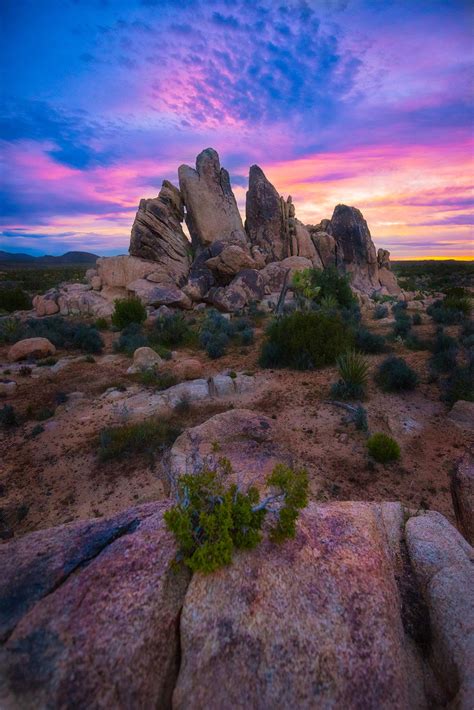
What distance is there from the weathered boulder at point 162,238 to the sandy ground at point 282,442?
18.3m

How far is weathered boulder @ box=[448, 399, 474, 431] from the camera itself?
784cm

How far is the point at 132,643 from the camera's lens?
207 centimetres

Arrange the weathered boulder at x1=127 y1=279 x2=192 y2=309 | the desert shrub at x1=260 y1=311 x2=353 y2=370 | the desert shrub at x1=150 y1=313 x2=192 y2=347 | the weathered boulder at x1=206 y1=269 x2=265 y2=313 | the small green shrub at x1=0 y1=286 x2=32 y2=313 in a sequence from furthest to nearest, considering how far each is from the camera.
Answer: the small green shrub at x1=0 y1=286 x2=32 y2=313
the weathered boulder at x1=127 y1=279 x2=192 y2=309
the weathered boulder at x1=206 y1=269 x2=265 y2=313
the desert shrub at x1=150 y1=313 x2=192 y2=347
the desert shrub at x1=260 y1=311 x2=353 y2=370

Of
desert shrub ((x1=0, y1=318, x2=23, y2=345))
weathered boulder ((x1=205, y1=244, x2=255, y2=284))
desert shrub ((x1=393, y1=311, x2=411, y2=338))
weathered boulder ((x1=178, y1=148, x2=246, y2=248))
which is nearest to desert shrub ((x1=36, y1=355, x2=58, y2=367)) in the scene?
desert shrub ((x1=0, y1=318, x2=23, y2=345))

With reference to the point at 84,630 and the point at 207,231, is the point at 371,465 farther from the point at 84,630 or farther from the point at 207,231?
the point at 207,231

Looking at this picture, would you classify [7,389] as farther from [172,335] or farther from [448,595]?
[448,595]

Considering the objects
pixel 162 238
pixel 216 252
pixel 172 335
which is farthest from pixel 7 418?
pixel 162 238

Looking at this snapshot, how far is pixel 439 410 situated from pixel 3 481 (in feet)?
32.6

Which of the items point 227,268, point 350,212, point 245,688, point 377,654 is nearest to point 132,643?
point 245,688

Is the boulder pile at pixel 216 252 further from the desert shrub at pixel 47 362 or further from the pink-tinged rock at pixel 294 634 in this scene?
the pink-tinged rock at pixel 294 634

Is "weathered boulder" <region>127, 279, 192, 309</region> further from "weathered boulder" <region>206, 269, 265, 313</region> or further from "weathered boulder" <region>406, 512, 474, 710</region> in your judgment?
"weathered boulder" <region>406, 512, 474, 710</region>

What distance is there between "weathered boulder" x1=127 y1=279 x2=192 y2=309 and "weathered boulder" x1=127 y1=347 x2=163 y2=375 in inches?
449

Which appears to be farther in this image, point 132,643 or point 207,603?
point 207,603

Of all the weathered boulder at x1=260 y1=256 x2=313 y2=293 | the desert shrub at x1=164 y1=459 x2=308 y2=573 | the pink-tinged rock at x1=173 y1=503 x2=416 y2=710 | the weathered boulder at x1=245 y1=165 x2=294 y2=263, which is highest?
the weathered boulder at x1=245 y1=165 x2=294 y2=263
